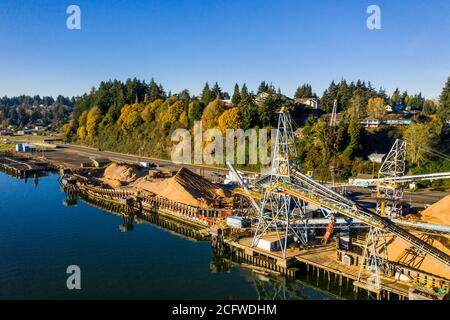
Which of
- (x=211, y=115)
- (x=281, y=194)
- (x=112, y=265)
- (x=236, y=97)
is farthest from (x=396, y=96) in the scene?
(x=112, y=265)

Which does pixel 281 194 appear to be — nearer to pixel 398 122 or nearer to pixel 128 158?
pixel 398 122

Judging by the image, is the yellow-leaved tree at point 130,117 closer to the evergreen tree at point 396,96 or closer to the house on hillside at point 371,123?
the house on hillside at point 371,123

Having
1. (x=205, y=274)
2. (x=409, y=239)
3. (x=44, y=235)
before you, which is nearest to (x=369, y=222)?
(x=409, y=239)

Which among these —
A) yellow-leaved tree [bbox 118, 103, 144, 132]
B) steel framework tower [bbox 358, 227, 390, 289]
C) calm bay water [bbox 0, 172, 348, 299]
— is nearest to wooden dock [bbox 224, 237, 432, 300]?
steel framework tower [bbox 358, 227, 390, 289]

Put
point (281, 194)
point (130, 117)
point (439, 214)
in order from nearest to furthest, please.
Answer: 1. point (281, 194)
2. point (439, 214)
3. point (130, 117)

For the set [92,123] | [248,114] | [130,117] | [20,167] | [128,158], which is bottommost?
[20,167]
